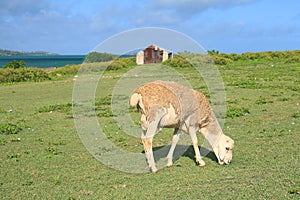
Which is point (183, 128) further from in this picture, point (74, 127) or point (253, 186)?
point (74, 127)

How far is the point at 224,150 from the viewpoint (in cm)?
810

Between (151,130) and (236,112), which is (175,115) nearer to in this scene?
(151,130)

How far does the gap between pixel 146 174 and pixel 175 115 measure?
135 cm

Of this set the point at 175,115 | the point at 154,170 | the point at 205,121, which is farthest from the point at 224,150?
the point at 154,170

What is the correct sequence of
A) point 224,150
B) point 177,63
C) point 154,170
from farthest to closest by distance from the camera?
1. point 177,63
2. point 224,150
3. point 154,170

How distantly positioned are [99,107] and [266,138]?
8366 mm

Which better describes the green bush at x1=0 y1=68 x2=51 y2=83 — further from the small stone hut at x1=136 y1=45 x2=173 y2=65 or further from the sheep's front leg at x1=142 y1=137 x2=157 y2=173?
the sheep's front leg at x1=142 y1=137 x2=157 y2=173

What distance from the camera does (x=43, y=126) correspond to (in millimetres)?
13000

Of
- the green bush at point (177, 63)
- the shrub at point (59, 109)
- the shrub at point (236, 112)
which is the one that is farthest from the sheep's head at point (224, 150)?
the green bush at point (177, 63)

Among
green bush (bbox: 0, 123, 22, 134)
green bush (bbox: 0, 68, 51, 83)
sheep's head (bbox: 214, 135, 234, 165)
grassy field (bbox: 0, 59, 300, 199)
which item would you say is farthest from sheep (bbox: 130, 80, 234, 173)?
green bush (bbox: 0, 68, 51, 83)

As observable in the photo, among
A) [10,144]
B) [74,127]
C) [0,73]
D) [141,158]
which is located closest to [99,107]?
[74,127]

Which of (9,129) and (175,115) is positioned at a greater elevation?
(175,115)

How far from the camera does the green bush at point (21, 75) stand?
32.1m

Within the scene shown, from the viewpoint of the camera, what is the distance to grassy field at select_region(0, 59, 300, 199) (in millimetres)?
6637
